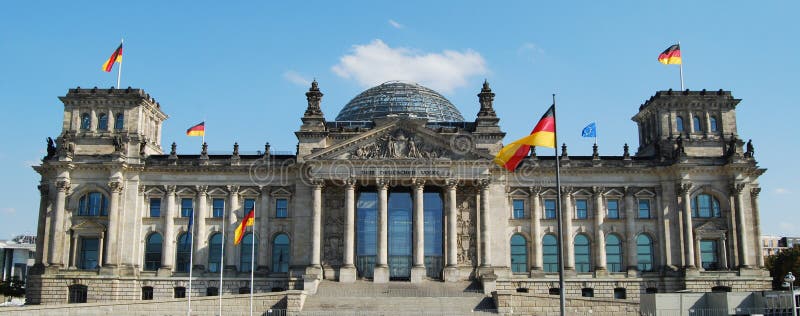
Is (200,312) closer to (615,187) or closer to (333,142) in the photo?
(333,142)

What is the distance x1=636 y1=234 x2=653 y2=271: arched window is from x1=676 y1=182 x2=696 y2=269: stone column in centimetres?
312

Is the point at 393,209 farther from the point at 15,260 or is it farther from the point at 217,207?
the point at 15,260

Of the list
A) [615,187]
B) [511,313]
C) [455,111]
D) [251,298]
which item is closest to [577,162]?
[615,187]

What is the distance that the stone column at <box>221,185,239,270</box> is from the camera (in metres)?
66.2

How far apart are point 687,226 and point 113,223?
49413 millimetres

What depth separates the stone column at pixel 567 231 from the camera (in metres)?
66.2

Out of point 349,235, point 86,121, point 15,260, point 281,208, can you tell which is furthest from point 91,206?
point 15,260

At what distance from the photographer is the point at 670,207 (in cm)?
6694

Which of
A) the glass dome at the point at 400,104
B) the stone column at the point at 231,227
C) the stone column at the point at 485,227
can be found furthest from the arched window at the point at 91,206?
the stone column at the point at 485,227

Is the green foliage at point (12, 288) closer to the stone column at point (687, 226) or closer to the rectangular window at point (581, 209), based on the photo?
the rectangular window at point (581, 209)

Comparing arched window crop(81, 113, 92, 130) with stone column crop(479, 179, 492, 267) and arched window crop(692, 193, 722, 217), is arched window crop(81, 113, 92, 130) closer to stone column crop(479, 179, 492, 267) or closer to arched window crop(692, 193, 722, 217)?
stone column crop(479, 179, 492, 267)

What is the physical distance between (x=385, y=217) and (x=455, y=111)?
60.9 ft

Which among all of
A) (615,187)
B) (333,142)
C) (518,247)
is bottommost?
(518,247)

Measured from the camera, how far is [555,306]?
52625mm
